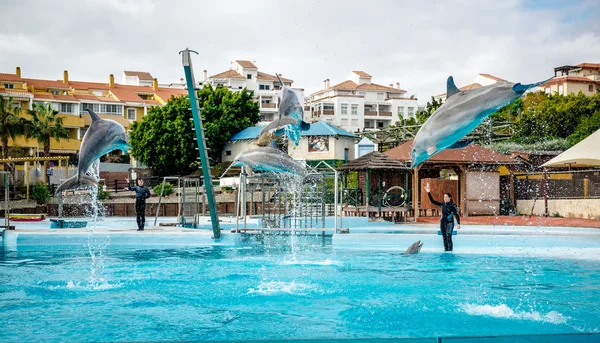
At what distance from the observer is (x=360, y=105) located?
3287 inches

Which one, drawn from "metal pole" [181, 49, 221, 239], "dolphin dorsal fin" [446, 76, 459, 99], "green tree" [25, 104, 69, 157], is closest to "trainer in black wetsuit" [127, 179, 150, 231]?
"metal pole" [181, 49, 221, 239]

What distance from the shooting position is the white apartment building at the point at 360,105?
Answer: 81562 mm

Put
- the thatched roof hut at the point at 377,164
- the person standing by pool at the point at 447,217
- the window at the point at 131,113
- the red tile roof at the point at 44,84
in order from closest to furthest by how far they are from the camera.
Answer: the person standing by pool at the point at 447,217, the thatched roof hut at the point at 377,164, the red tile roof at the point at 44,84, the window at the point at 131,113

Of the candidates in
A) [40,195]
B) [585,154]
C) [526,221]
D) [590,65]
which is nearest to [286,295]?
[526,221]

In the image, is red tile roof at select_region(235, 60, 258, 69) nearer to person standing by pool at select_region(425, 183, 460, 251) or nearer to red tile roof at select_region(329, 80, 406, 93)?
red tile roof at select_region(329, 80, 406, 93)

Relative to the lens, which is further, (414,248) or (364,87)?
(364,87)

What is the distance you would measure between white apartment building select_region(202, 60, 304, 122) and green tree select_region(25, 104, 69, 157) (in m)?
34.8

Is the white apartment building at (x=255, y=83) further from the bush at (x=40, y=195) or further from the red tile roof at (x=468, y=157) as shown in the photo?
the red tile roof at (x=468, y=157)

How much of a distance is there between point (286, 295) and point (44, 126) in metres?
40.9

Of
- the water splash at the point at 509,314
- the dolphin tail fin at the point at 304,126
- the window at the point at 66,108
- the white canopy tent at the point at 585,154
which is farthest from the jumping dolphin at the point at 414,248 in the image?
the window at the point at 66,108

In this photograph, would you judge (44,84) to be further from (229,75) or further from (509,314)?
(509,314)

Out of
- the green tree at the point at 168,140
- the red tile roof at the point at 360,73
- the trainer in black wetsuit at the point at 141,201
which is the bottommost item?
the trainer in black wetsuit at the point at 141,201

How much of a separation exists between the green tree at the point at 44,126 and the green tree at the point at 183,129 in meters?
6.24

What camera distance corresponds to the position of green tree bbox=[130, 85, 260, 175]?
47781 mm
